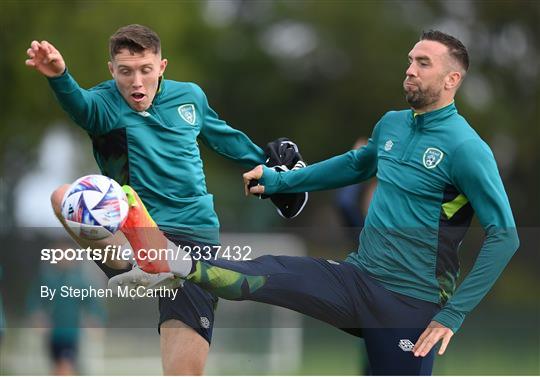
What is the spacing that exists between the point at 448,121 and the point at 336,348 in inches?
346

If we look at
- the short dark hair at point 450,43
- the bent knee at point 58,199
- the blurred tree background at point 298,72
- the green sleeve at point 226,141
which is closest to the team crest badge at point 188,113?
the green sleeve at point 226,141

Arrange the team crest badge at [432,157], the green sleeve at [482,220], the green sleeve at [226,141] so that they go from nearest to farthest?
the green sleeve at [482,220] → the team crest badge at [432,157] → the green sleeve at [226,141]

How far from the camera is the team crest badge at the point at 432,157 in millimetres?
7598

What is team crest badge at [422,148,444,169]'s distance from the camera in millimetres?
7598

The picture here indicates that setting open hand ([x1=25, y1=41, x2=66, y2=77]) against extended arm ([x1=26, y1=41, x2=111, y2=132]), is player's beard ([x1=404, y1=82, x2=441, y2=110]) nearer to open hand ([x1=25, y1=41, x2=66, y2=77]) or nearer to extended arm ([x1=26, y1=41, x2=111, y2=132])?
extended arm ([x1=26, y1=41, x2=111, y2=132])

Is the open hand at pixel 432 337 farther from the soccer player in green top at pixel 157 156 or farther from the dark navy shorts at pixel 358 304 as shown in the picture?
the soccer player in green top at pixel 157 156

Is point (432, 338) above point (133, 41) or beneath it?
beneath

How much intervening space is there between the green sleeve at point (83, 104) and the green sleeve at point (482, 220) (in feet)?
7.07

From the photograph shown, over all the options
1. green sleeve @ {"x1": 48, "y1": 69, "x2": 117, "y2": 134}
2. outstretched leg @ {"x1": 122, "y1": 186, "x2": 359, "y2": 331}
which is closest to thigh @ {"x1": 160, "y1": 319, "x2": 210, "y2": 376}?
outstretched leg @ {"x1": 122, "y1": 186, "x2": 359, "y2": 331}

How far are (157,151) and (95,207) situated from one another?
83 centimetres

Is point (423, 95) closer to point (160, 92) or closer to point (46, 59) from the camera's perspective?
point (160, 92)

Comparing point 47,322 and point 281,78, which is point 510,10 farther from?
point 47,322

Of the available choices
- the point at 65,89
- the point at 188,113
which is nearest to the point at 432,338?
the point at 188,113

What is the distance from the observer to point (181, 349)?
7.99 metres
